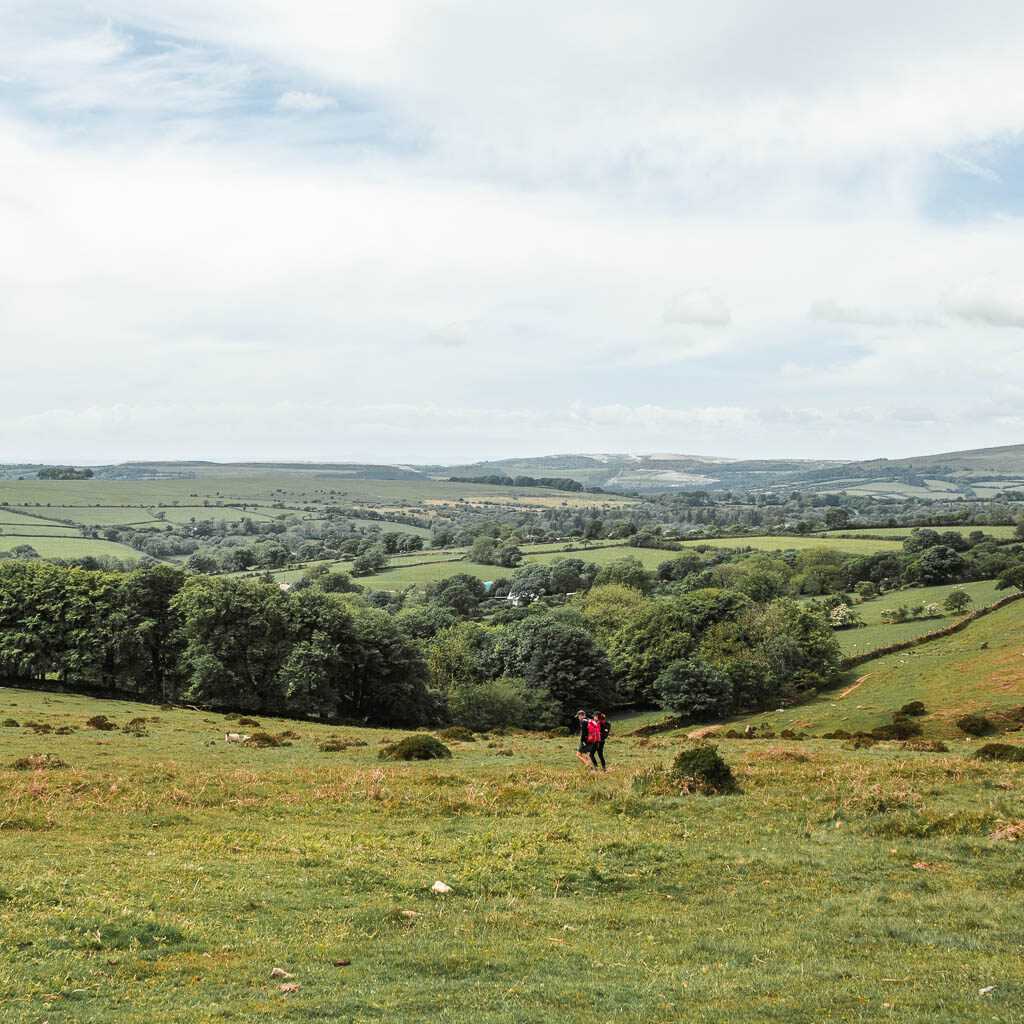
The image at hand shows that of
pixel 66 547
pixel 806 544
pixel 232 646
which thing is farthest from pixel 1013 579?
pixel 66 547

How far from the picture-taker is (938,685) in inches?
2154

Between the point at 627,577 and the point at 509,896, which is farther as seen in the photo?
the point at 627,577

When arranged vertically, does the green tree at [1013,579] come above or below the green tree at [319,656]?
above

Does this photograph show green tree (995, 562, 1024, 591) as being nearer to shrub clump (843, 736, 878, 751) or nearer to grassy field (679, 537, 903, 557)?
grassy field (679, 537, 903, 557)

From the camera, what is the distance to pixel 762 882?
55.0ft

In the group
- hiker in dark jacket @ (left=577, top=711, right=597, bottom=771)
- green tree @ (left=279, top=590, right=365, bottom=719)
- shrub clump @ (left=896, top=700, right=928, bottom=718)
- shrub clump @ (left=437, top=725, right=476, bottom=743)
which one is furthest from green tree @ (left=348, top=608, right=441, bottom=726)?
hiker in dark jacket @ (left=577, top=711, right=597, bottom=771)

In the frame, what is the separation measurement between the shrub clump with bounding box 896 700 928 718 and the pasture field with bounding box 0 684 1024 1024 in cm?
2087

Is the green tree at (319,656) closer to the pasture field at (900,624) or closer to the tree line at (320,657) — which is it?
the tree line at (320,657)

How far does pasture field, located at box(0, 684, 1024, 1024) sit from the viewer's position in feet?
35.7

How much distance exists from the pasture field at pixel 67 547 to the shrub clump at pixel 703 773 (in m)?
173

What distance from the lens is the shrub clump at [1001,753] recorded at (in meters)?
28.3

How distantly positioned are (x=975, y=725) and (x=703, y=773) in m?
24.0

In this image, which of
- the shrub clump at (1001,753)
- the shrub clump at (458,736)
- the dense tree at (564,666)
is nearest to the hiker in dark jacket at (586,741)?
the shrub clump at (1001,753)

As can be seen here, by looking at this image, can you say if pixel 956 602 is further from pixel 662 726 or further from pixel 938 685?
pixel 662 726
